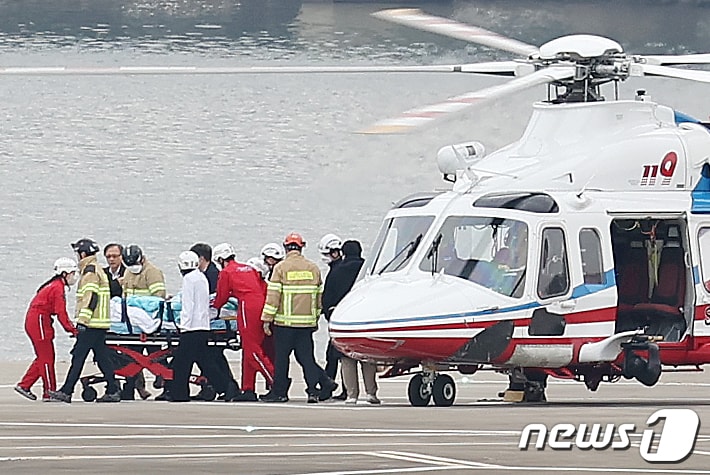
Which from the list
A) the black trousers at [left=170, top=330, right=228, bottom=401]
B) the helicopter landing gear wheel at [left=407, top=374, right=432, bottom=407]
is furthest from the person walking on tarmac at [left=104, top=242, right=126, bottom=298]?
the helicopter landing gear wheel at [left=407, top=374, right=432, bottom=407]

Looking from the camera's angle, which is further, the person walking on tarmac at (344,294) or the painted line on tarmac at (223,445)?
the person walking on tarmac at (344,294)

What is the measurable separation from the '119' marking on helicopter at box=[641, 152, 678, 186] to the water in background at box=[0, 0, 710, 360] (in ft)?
6.83

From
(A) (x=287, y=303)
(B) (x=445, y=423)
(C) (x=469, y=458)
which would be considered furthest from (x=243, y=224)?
(C) (x=469, y=458)

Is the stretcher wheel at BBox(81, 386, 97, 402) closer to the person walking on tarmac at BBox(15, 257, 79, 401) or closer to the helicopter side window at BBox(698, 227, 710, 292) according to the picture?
the person walking on tarmac at BBox(15, 257, 79, 401)

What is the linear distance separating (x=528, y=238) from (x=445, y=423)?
201 centimetres

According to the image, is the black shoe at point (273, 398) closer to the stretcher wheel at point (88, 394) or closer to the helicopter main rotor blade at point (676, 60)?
the stretcher wheel at point (88, 394)

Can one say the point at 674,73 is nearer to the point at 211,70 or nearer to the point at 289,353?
the point at 211,70

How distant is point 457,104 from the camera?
1116 centimetres

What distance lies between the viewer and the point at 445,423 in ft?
37.4

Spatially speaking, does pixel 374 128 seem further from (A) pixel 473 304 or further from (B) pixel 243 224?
(B) pixel 243 224

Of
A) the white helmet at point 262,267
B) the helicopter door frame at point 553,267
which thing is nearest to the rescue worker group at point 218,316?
the white helmet at point 262,267

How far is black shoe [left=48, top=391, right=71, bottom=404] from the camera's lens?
13.8 m

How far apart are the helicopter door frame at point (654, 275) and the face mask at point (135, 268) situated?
3.89 meters

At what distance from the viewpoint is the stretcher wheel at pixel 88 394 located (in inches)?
562
